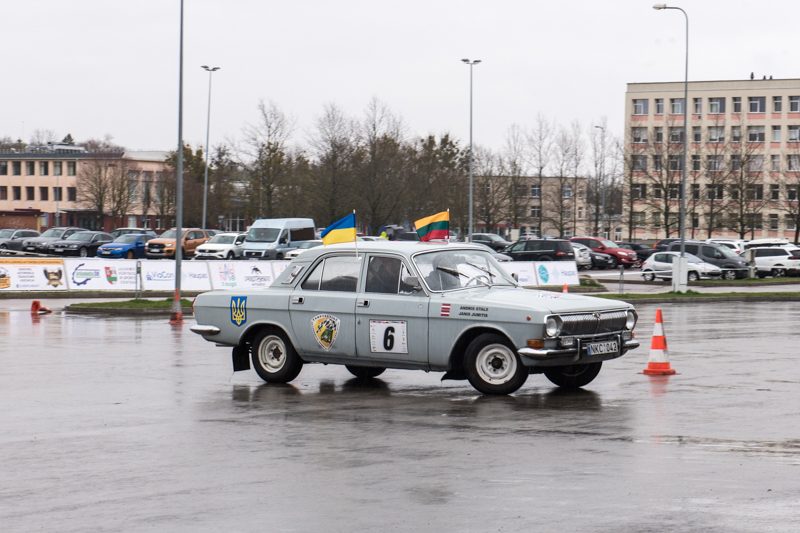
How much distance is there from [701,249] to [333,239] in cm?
4154

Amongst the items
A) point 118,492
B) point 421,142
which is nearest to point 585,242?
point 421,142

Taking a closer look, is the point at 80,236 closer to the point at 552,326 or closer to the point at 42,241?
the point at 42,241

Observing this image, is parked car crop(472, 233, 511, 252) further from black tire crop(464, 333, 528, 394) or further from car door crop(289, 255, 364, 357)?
black tire crop(464, 333, 528, 394)

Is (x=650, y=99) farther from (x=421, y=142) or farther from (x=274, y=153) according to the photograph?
(x=274, y=153)

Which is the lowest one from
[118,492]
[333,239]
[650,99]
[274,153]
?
[118,492]

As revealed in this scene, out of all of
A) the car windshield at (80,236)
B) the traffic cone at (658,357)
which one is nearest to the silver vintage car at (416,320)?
the traffic cone at (658,357)

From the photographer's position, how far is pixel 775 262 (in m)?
57.4

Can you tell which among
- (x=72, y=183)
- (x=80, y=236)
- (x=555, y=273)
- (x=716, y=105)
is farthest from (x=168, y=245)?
(x=716, y=105)

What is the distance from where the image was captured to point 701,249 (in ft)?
178

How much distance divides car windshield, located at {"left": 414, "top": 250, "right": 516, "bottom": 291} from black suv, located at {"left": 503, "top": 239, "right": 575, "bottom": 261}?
46106 mm

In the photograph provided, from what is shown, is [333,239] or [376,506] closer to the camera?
[376,506]

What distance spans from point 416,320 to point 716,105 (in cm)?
11790

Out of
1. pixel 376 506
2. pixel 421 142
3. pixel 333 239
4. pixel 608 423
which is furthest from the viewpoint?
pixel 421 142

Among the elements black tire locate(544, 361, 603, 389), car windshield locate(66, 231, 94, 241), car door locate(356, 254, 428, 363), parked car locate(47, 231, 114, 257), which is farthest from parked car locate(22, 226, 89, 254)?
black tire locate(544, 361, 603, 389)
